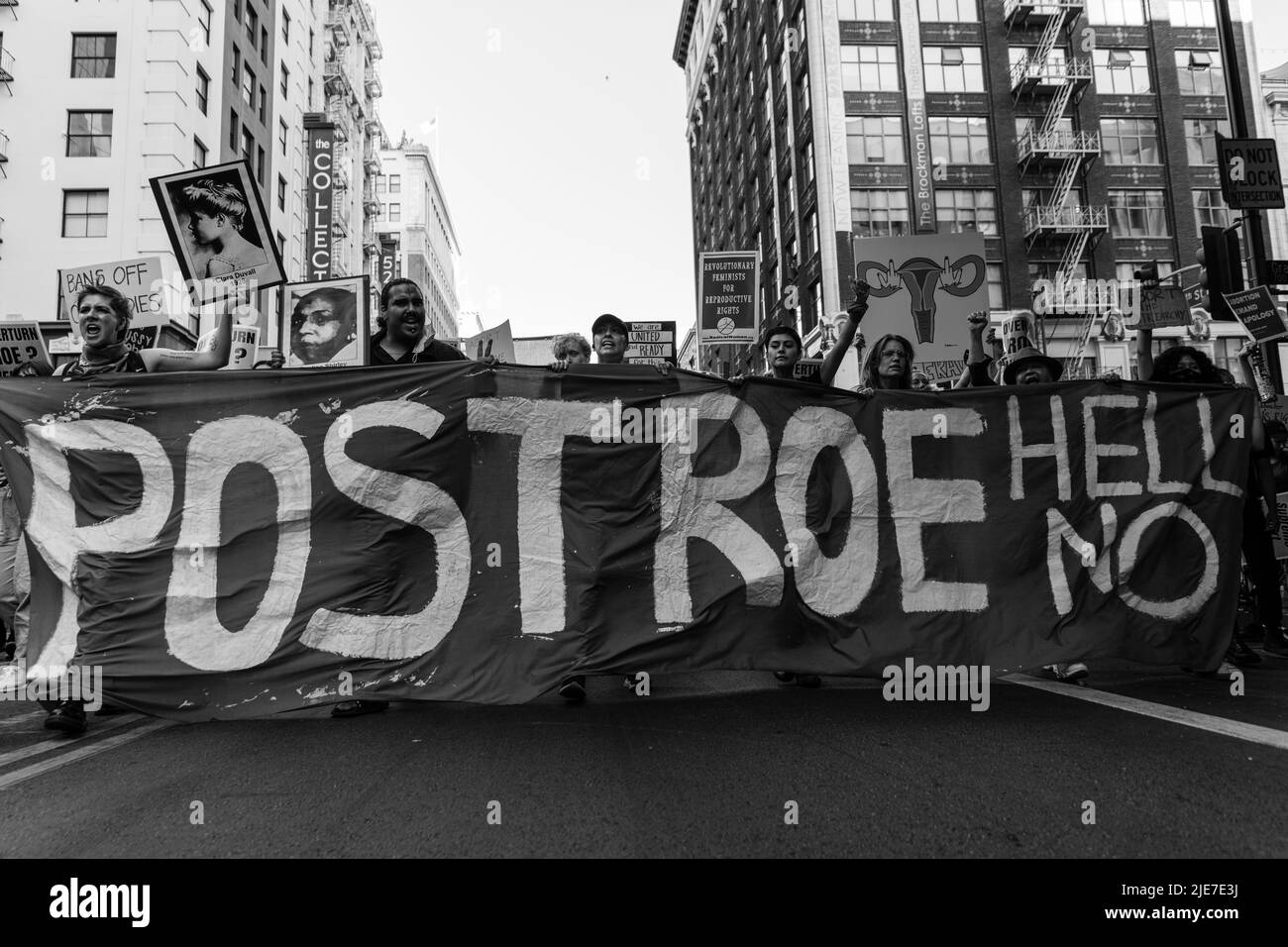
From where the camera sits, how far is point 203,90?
2591 centimetres

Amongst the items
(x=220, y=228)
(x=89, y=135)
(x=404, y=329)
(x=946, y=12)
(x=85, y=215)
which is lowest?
(x=404, y=329)

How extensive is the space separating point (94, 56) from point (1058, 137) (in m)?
32.3

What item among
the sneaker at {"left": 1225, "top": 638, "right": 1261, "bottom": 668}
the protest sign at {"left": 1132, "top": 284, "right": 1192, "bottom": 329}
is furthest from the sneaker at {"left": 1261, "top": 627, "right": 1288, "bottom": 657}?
the protest sign at {"left": 1132, "top": 284, "right": 1192, "bottom": 329}

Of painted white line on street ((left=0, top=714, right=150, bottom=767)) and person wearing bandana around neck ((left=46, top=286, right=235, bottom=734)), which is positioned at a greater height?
person wearing bandana around neck ((left=46, top=286, right=235, bottom=734))

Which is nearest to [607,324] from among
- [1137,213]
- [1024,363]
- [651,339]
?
[1024,363]

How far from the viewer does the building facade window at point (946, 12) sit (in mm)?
33406

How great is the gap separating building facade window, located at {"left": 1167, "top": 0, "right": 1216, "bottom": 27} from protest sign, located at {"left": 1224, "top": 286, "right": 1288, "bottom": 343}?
33500 millimetres

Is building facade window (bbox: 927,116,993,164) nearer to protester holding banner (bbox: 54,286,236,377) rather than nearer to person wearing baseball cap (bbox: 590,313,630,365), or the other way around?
person wearing baseball cap (bbox: 590,313,630,365)

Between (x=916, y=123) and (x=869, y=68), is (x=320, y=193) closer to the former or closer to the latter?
(x=869, y=68)

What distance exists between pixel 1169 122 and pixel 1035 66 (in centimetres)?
599

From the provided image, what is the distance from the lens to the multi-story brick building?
106 feet
